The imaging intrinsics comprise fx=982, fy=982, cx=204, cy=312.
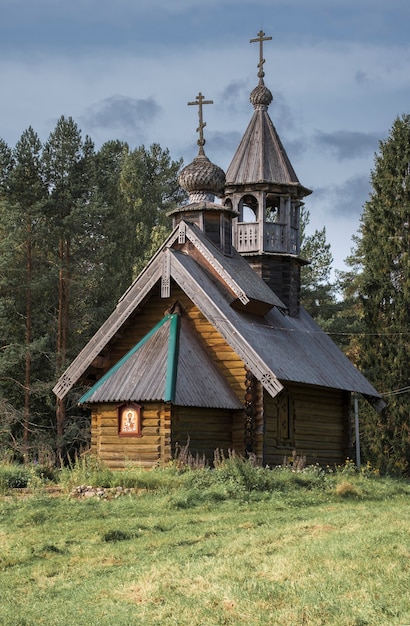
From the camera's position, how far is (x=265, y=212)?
103ft

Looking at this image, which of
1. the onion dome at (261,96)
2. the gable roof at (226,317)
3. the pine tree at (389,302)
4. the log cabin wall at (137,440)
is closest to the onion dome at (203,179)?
the gable roof at (226,317)

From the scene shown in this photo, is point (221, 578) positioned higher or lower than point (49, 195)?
lower

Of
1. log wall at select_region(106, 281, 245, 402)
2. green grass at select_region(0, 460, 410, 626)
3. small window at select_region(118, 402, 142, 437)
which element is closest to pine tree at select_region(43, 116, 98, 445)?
log wall at select_region(106, 281, 245, 402)

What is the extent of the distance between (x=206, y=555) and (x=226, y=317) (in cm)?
1206

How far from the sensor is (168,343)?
24.0m

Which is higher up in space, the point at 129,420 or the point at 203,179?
the point at 203,179

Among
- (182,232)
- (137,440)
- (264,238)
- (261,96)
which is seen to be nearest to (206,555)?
(137,440)

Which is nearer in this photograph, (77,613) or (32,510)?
(77,613)

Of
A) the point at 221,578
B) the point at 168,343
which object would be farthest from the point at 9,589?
the point at 168,343

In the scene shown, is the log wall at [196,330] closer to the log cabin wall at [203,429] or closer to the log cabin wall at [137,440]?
the log cabin wall at [203,429]

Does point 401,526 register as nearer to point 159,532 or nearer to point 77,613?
point 159,532

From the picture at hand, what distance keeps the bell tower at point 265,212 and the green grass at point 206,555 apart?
1257cm

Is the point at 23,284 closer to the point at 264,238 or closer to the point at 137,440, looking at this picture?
the point at 264,238

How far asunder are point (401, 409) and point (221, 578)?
26.2 metres
